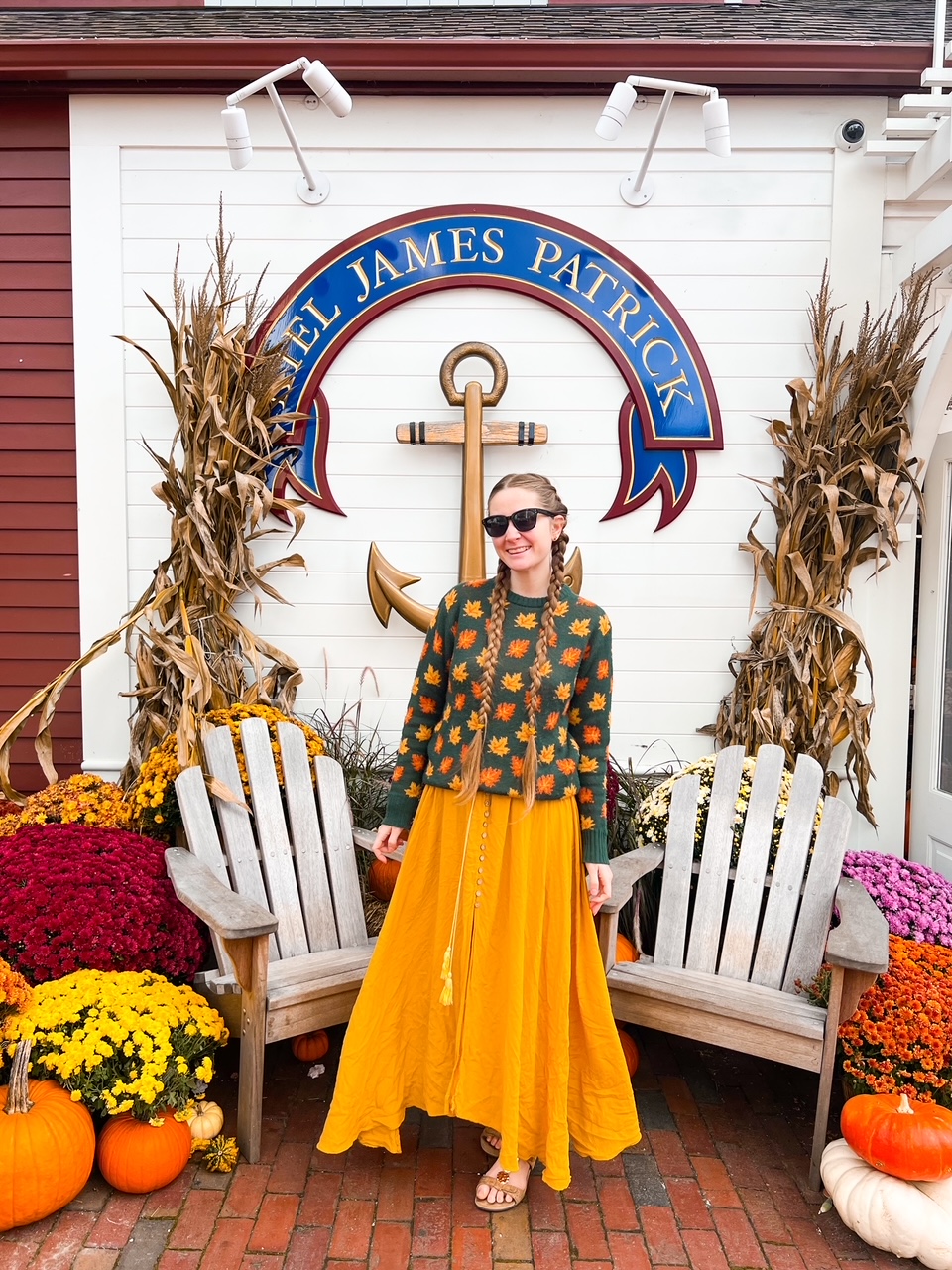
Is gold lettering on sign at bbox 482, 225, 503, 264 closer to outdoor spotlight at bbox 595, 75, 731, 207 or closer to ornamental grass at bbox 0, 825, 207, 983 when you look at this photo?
outdoor spotlight at bbox 595, 75, 731, 207

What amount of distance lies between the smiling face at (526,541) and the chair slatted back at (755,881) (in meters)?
1.24

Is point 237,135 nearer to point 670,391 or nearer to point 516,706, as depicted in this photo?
point 670,391

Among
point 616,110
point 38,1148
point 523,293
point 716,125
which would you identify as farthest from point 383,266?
point 38,1148

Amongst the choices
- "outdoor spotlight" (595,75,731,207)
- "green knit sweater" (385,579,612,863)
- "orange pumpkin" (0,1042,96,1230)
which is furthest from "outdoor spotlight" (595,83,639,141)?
"orange pumpkin" (0,1042,96,1230)

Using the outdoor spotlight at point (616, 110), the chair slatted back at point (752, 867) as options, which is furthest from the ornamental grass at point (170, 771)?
the outdoor spotlight at point (616, 110)

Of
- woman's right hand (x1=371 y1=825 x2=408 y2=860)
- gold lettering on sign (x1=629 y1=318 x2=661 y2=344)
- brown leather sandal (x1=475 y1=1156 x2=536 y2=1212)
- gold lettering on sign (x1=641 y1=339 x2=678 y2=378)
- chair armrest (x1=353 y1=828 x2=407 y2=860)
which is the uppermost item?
gold lettering on sign (x1=629 y1=318 x2=661 y2=344)

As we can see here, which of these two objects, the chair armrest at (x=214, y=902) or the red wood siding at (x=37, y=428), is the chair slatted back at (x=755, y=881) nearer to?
the chair armrest at (x=214, y=902)

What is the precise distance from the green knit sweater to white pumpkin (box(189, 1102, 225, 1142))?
1.08 meters

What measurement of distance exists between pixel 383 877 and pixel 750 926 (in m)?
1.44

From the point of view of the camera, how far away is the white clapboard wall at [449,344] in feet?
12.7

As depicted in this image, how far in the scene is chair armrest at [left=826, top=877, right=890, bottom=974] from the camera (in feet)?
7.93

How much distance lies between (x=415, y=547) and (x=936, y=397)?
222 cm

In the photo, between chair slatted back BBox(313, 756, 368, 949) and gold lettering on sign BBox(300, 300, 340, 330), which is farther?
gold lettering on sign BBox(300, 300, 340, 330)

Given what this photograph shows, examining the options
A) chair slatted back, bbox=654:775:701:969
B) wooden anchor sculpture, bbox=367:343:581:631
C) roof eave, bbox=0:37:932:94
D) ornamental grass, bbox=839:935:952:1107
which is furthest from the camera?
wooden anchor sculpture, bbox=367:343:581:631
